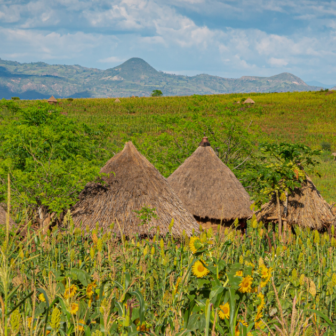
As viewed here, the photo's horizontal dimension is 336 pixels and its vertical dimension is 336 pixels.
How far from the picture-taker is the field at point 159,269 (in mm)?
1809

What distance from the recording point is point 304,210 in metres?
7.20

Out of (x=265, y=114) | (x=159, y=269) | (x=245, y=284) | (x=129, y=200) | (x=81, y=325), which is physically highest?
(x=265, y=114)

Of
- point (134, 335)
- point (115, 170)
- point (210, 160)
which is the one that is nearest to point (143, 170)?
point (115, 170)

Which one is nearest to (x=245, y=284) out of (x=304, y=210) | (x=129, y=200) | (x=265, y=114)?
(x=129, y=200)

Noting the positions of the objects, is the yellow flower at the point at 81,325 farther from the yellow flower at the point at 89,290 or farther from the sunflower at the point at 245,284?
the sunflower at the point at 245,284

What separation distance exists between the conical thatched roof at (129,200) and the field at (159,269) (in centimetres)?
45

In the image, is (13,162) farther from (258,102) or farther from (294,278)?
(258,102)

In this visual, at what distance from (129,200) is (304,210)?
13.1ft

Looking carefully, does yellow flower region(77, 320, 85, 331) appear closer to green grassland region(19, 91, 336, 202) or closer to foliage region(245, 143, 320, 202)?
foliage region(245, 143, 320, 202)

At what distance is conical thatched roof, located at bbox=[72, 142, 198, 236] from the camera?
21.9 ft

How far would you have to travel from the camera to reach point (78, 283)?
7.19 ft

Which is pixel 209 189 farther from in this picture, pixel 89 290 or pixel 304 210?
pixel 89 290

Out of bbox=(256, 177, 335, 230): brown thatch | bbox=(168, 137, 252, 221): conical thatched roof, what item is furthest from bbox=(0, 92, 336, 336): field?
bbox=(168, 137, 252, 221): conical thatched roof

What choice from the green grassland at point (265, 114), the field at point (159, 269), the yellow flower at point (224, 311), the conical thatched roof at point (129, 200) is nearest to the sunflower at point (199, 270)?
the field at point (159, 269)
